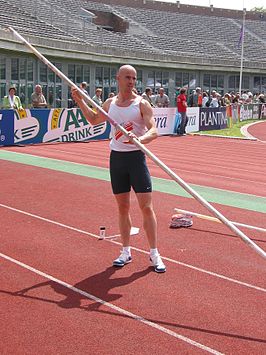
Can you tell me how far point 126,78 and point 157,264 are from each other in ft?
6.30

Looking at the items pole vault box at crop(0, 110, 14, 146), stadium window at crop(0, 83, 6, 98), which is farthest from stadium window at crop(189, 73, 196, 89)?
pole vault box at crop(0, 110, 14, 146)

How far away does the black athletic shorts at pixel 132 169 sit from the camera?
5684mm

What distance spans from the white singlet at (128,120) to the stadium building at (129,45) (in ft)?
66.2

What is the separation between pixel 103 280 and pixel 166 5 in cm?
5574

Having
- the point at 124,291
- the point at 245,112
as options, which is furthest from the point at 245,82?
the point at 124,291

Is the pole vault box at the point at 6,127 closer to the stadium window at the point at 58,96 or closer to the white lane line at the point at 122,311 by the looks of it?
the white lane line at the point at 122,311

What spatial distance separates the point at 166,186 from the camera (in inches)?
446

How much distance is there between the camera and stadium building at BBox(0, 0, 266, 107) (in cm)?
3014

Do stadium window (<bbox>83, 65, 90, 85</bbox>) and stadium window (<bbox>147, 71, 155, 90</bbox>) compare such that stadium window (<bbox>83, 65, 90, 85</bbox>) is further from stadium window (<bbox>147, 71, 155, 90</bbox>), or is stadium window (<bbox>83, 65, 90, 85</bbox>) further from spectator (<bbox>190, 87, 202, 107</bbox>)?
spectator (<bbox>190, 87, 202, 107</bbox>)

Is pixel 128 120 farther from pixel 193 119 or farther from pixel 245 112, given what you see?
pixel 245 112

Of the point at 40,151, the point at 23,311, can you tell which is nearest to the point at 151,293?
the point at 23,311

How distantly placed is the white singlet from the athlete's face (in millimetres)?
160

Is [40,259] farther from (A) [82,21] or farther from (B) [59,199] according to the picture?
Result: (A) [82,21]

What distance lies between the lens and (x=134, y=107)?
5.59 meters
